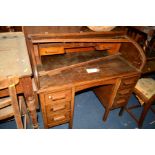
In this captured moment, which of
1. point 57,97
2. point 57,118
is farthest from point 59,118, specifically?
point 57,97

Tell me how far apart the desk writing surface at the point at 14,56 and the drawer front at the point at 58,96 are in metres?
0.37

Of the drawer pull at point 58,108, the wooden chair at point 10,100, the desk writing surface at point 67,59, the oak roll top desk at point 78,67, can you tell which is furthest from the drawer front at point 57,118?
the desk writing surface at point 67,59

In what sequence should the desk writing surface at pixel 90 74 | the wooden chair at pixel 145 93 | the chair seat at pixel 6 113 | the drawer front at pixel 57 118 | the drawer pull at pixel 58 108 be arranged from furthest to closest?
1. the wooden chair at pixel 145 93
2. the drawer front at pixel 57 118
3. the drawer pull at pixel 58 108
4. the desk writing surface at pixel 90 74
5. the chair seat at pixel 6 113

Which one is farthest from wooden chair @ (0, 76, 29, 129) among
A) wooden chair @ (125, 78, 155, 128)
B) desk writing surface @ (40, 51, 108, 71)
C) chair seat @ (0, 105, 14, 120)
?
wooden chair @ (125, 78, 155, 128)

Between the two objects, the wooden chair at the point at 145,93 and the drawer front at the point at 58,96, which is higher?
the drawer front at the point at 58,96

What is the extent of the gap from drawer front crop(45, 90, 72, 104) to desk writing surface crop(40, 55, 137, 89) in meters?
0.10

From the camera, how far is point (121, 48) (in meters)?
1.83

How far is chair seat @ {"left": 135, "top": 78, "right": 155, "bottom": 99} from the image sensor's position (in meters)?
1.88

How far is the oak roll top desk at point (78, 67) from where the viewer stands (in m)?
1.35

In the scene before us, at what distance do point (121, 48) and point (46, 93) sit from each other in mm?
1145

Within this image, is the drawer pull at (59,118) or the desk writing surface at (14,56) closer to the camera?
the desk writing surface at (14,56)

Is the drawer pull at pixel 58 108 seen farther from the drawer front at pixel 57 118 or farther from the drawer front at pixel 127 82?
the drawer front at pixel 127 82

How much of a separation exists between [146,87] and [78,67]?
41.6 inches
